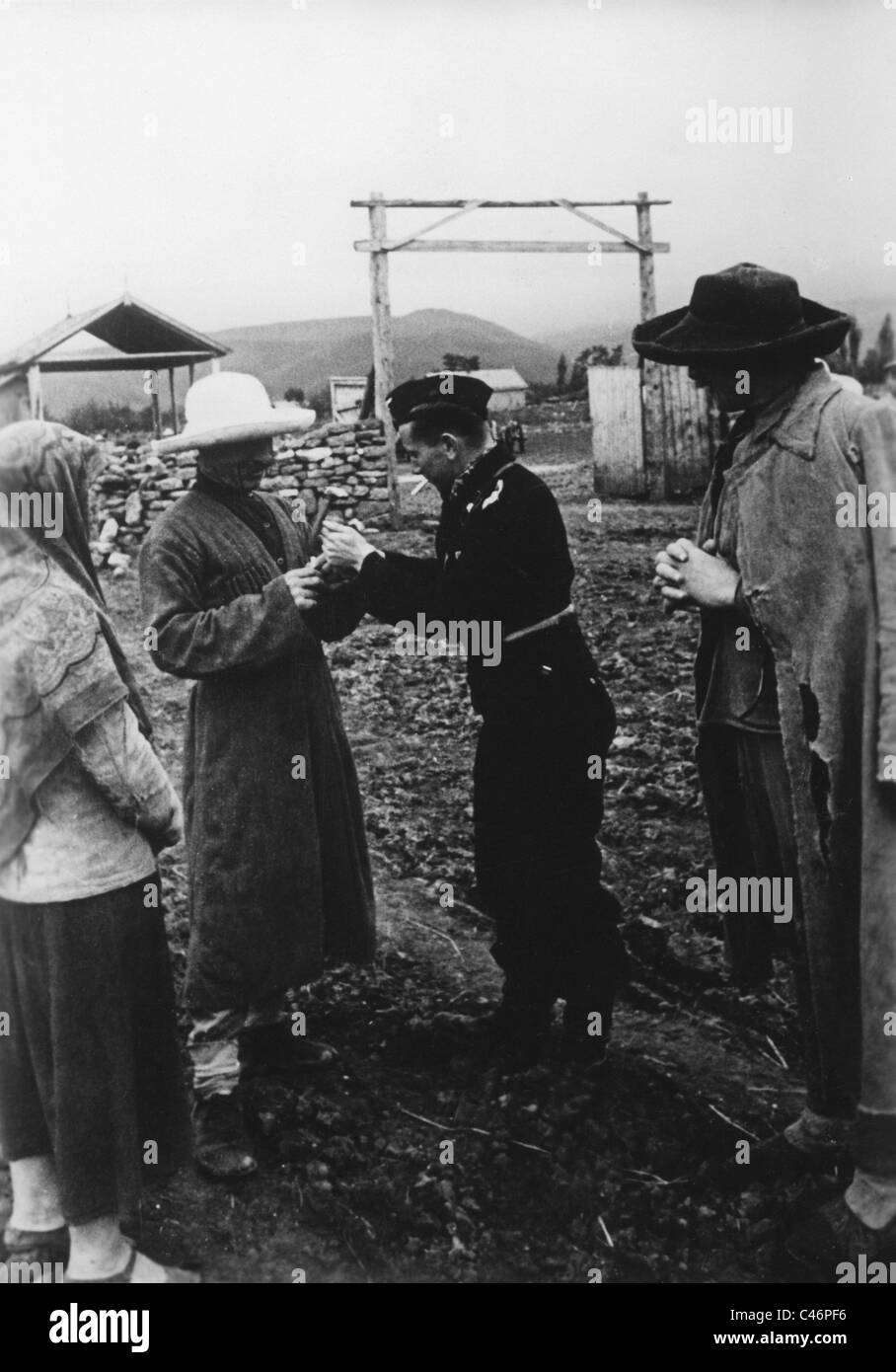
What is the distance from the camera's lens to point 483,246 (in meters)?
3.54

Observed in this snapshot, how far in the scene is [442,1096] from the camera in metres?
3.21

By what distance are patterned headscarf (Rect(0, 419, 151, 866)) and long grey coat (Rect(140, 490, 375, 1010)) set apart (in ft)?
1.53

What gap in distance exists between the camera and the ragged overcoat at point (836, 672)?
271 cm

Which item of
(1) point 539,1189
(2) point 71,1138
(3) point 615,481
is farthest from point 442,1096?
(3) point 615,481

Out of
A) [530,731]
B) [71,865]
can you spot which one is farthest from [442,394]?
[71,865]

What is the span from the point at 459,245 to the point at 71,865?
6.94 ft

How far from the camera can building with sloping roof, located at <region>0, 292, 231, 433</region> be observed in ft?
10.3

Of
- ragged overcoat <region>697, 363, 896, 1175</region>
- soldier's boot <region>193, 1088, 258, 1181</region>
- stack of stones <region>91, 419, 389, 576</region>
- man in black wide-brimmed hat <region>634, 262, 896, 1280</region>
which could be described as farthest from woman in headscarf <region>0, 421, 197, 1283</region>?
ragged overcoat <region>697, 363, 896, 1175</region>

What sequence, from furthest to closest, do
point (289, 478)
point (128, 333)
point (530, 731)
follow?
point (289, 478)
point (128, 333)
point (530, 731)

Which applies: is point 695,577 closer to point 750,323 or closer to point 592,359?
point 750,323

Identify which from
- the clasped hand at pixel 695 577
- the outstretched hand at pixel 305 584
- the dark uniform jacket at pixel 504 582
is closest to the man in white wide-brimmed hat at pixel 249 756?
the outstretched hand at pixel 305 584

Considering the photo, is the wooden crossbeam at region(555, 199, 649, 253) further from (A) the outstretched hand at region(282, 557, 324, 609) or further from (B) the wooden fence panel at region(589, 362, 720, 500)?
(A) the outstretched hand at region(282, 557, 324, 609)

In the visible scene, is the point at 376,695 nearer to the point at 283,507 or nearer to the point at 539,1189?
the point at 283,507
